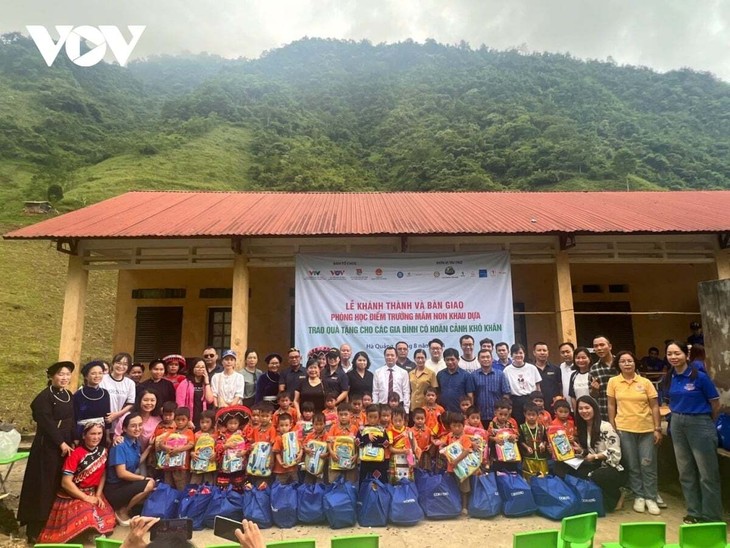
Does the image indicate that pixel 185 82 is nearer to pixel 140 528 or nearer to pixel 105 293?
pixel 105 293

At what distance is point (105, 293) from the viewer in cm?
1884

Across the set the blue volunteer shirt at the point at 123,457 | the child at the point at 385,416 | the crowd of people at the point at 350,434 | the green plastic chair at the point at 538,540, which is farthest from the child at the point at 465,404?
the blue volunteer shirt at the point at 123,457

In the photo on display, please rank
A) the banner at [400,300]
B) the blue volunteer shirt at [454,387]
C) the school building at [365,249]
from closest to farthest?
the blue volunteer shirt at [454,387]
the banner at [400,300]
the school building at [365,249]

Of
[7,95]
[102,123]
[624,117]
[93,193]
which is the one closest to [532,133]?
[624,117]

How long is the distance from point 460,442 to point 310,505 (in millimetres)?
1401

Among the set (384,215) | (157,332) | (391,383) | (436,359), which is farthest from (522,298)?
(157,332)

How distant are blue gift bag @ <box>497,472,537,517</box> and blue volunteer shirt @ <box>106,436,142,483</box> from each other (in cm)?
321

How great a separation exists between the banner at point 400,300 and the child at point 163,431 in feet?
6.62

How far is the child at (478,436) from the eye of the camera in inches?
163

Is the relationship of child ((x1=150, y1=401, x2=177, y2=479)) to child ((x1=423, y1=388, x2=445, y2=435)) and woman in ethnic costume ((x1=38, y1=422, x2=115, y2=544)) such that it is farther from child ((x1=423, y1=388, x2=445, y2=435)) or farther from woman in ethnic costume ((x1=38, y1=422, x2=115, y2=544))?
child ((x1=423, y1=388, x2=445, y2=435))

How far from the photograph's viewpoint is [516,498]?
158 inches

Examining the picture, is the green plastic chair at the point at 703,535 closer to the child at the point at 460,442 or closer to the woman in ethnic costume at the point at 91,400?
the child at the point at 460,442

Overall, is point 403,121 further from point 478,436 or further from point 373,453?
point 373,453

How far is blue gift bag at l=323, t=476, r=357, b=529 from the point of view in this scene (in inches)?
153
